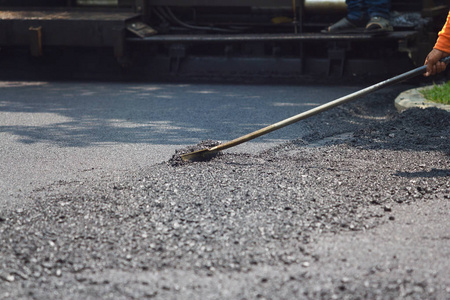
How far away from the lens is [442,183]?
3.24m

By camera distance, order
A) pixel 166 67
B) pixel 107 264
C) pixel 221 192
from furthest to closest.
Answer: pixel 166 67 → pixel 221 192 → pixel 107 264

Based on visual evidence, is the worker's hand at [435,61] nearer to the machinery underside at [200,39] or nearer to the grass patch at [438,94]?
the grass patch at [438,94]

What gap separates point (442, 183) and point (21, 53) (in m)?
6.76

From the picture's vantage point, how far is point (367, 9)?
23.6 ft

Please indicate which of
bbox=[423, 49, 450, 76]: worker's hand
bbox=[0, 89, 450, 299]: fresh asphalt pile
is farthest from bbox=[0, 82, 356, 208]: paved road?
bbox=[423, 49, 450, 76]: worker's hand

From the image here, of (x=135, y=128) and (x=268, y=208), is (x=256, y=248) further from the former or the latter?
(x=135, y=128)

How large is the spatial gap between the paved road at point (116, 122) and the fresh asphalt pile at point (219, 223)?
0.99 feet

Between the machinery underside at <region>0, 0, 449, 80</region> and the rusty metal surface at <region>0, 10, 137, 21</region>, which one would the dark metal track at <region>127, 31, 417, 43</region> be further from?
the rusty metal surface at <region>0, 10, 137, 21</region>

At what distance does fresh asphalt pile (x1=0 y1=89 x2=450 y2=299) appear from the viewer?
2051 millimetres

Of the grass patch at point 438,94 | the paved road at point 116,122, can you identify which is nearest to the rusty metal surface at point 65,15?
the paved road at point 116,122

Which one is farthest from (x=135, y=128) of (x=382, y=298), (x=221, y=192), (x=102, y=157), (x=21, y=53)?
(x=21, y=53)

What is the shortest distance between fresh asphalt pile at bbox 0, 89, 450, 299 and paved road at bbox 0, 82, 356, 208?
0.30m

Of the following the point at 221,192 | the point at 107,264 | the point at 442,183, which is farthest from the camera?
the point at 442,183

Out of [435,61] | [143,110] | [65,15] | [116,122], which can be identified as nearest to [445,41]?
[435,61]
